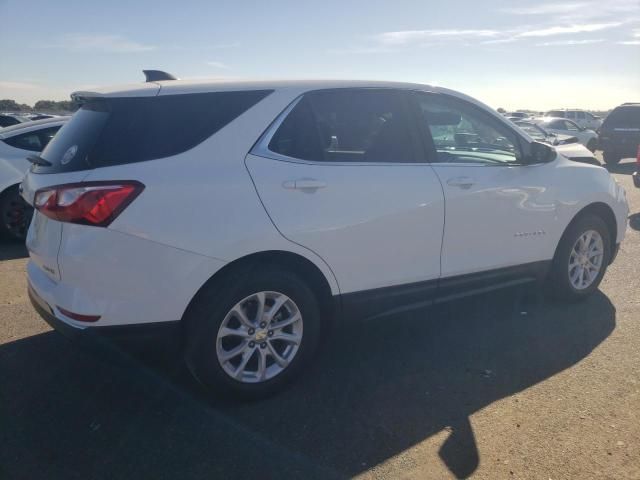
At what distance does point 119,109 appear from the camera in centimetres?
312

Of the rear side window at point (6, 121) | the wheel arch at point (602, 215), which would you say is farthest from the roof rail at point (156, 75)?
the rear side window at point (6, 121)

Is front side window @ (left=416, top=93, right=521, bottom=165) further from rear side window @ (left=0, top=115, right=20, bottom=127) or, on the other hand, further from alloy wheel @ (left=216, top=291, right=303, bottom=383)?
rear side window @ (left=0, top=115, right=20, bottom=127)

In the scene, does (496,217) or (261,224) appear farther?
(496,217)

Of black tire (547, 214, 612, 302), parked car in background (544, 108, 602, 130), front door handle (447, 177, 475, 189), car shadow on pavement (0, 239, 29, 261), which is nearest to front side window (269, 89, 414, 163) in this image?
front door handle (447, 177, 475, 189)

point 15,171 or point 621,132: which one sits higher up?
point 15,171

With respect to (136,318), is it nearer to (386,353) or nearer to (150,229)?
(150,229)

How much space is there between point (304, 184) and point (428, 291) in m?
1.27

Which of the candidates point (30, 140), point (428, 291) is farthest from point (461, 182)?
point (30, 140)

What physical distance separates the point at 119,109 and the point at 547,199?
326 centimetres

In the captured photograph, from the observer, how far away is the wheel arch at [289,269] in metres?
3.15

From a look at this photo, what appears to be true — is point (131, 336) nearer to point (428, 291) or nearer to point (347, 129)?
point (347, 129)

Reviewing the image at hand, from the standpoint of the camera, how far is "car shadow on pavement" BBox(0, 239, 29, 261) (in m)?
6.53

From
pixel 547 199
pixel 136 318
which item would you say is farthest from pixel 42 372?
pixel 547 199

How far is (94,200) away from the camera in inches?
112
